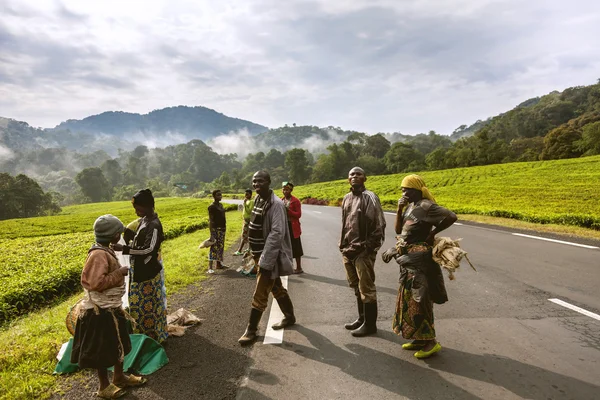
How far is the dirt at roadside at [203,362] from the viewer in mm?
3174

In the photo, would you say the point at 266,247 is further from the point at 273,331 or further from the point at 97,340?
the point at 97,340

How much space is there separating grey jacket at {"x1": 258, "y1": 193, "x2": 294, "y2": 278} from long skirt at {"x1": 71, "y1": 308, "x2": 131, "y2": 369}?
171 cm

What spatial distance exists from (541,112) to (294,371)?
103m

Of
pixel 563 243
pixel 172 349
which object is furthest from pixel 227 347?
pixel 563 243

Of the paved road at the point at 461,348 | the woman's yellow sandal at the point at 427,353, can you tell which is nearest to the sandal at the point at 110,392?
the paved road at the point at 461,348

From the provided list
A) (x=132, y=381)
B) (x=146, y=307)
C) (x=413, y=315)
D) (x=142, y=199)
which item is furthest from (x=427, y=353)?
(x=142, y=199)

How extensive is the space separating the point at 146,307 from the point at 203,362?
1023 millimetres

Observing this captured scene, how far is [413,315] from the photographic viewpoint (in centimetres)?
367

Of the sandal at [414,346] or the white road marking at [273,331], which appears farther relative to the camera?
the white road marking at [273,331]

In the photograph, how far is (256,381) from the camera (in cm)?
329

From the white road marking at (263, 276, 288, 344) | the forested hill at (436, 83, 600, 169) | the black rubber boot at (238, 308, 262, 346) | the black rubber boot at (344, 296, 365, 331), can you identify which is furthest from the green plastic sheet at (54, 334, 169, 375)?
the forested hill at (436, 83, 600, 169)

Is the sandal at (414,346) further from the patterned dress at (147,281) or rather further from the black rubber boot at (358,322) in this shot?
the patterned dress at (147,281)

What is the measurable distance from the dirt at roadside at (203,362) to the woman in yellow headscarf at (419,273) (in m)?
1.92

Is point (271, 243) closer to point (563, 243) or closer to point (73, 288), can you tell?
point (73, 288)
